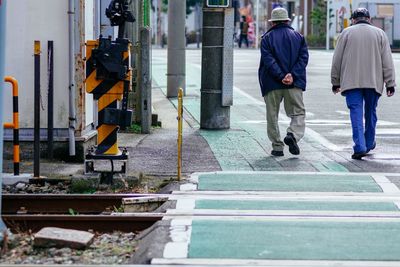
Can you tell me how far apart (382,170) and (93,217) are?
429cm

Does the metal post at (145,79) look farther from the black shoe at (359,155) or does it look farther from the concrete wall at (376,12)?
the concrete wall at (376,12)

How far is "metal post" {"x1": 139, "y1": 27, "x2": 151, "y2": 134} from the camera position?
14.9m

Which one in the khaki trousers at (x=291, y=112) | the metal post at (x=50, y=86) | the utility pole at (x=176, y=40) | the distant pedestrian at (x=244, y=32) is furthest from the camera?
the distant pedestrian at (x=244, y=32)

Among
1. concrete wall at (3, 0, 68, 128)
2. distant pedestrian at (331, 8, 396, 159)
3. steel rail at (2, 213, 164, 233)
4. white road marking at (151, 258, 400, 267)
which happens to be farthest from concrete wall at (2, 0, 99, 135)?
white road marking at (151, 258, 400, 267)

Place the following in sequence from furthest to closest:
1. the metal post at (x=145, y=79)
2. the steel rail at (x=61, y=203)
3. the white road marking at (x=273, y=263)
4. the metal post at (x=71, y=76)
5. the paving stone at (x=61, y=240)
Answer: the metal post at (x=145, y=79)
the metal post at (x=71, y=76)
the steel rail at (x=61, y=203)
the paving stone at (x=61, y=240)
the white road marking at (x=273, y=263)

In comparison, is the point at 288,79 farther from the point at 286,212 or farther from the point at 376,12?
the point at 376,12

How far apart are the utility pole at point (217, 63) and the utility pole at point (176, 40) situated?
21.6 ft

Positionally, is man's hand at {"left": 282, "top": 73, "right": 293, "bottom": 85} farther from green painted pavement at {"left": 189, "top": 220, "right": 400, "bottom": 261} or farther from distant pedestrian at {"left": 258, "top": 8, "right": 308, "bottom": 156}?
green painted pavement at {"left": 189, "top": 220, "right": 400, "bottom": 261}

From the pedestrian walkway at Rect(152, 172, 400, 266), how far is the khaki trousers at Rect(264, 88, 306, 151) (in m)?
1.68

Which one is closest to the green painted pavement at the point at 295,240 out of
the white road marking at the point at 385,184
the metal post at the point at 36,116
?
the white road marking at the point at 385,184

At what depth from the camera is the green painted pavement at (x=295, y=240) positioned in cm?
708

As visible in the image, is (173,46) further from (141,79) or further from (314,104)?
(141,79)

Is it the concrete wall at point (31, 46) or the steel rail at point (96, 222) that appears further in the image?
the concrete wall at point (31, 46)

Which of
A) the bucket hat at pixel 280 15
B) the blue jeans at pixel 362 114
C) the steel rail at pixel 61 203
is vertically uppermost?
the bucket hat at pixel 280 15
